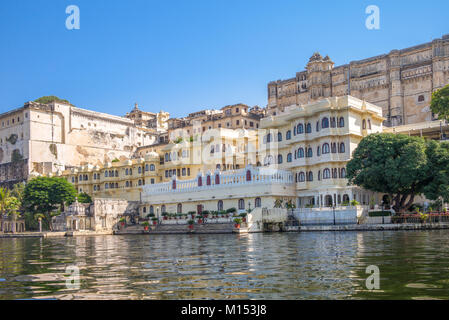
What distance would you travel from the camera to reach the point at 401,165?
35.7 m

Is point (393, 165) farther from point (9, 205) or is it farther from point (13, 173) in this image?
point (13, 173)

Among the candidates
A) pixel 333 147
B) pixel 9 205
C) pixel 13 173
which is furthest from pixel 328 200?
pixel 13 173

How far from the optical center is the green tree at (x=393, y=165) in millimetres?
35375

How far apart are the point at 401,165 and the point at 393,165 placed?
1.98ft

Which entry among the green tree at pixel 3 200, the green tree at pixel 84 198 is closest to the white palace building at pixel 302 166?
the green tree at pixel 84 198

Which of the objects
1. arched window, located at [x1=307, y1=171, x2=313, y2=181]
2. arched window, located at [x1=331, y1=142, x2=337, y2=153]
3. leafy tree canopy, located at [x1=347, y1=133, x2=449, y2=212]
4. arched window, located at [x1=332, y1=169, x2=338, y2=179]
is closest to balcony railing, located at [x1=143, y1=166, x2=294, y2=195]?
arched window, located at [x1=307, y1=171, x2=313, y2=181]

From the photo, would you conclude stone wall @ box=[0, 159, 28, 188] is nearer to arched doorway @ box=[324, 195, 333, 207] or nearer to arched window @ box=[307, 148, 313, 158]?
arched window @ box=[307, 148, 313, 158]

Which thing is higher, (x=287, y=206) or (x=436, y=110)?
(x=436, y=110)

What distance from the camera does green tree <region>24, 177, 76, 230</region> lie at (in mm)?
61062

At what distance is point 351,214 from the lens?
37656mm
